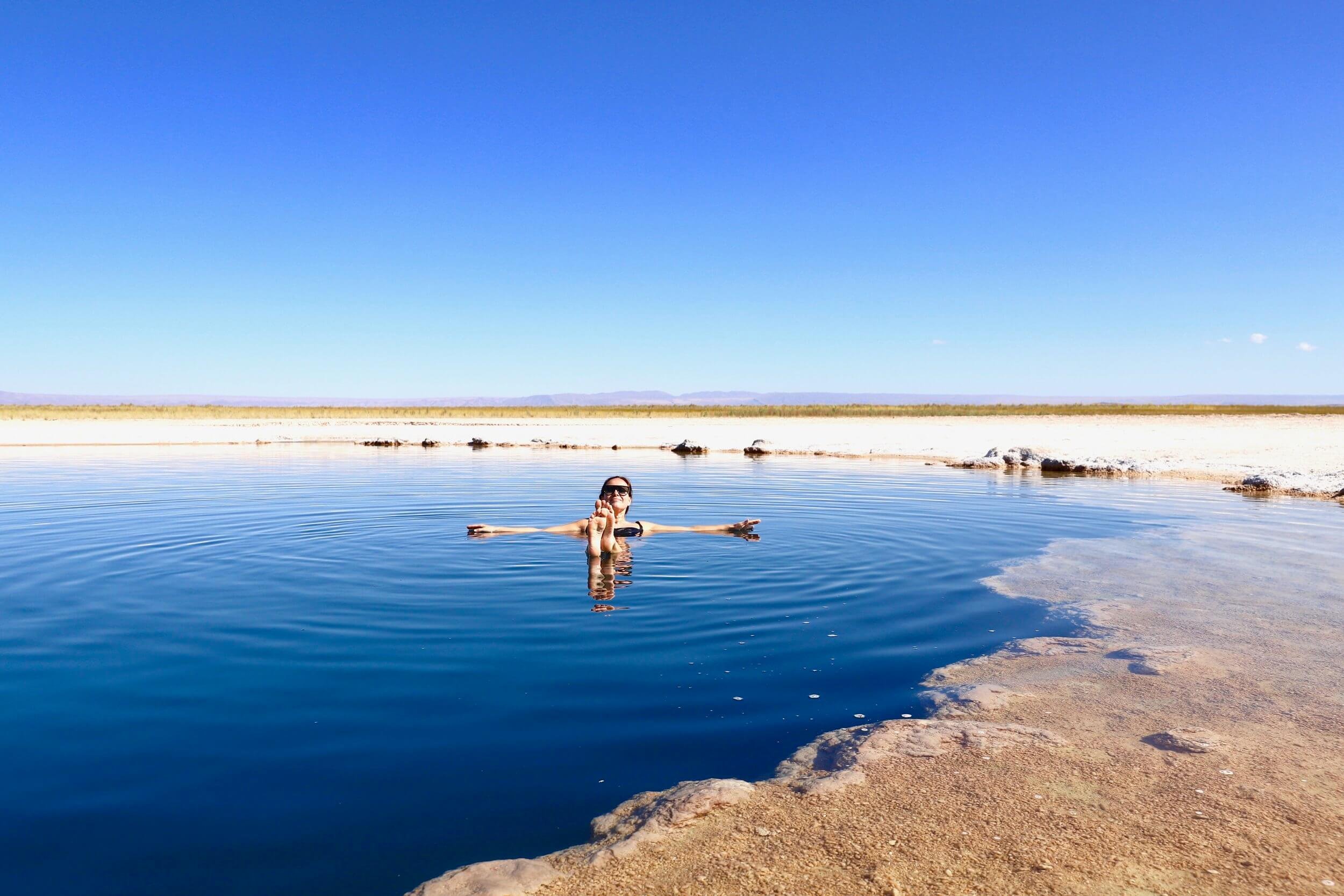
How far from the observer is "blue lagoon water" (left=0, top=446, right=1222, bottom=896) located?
14.3 ft

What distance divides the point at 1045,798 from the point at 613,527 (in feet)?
25.8

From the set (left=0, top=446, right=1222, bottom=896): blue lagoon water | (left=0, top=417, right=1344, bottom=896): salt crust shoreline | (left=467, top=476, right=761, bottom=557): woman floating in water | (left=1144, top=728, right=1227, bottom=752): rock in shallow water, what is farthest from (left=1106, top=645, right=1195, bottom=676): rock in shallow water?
(left=467, top=476, right=761, bottom=557): woman floating in water

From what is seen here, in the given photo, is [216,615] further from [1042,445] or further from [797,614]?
[1042,445]

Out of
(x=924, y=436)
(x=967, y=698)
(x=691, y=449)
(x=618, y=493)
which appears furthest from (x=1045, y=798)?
(x=924, y=436)

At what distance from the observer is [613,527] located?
468 inches

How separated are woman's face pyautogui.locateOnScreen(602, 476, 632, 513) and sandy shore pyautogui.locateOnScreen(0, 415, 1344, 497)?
16531 mm

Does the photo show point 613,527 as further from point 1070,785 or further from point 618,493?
point 1070,785

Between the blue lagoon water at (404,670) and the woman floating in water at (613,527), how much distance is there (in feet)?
0.81

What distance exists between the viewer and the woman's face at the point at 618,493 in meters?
12.7

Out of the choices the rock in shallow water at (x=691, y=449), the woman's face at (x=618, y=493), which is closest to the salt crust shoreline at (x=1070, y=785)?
the woman's face at (x=618, y=493)

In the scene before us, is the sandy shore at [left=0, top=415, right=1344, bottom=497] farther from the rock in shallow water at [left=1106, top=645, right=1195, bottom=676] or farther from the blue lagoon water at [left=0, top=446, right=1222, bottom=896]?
the rock in shallow water at [left=1106, top=645, right=1195, bottom=676]

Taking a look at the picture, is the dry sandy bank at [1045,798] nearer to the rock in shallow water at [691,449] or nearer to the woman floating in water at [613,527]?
the woman floating in water at [613,527]

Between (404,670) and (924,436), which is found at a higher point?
(924,436)

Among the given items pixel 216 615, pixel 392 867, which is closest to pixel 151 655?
pixel 216 615
